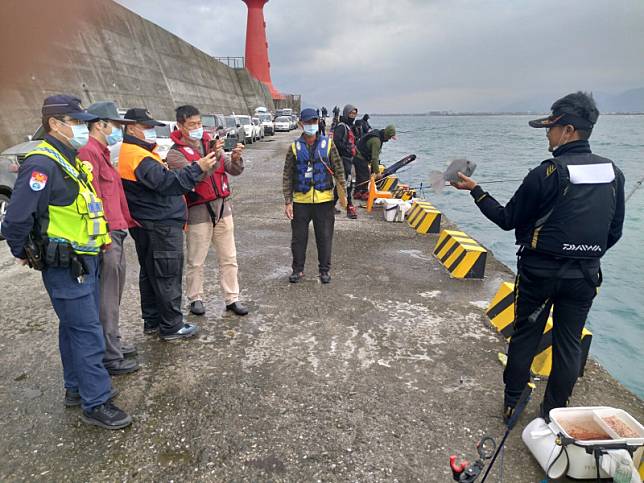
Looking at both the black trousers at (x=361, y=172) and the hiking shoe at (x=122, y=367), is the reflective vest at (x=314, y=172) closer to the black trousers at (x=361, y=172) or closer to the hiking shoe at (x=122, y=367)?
the hiking shoe at (x=122, y=367)

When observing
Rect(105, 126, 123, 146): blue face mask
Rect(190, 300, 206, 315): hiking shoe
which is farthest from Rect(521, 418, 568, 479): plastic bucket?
Rect(105, 126, 123, 146): blue face mask

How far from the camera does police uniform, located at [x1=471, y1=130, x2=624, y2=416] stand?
8.16 ft

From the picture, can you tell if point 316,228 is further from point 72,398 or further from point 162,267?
Result: point 72,398

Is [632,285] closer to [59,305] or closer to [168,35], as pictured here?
[59,305]

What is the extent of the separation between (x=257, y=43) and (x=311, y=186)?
179 feet

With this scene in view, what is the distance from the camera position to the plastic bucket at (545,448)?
2389 millimetres

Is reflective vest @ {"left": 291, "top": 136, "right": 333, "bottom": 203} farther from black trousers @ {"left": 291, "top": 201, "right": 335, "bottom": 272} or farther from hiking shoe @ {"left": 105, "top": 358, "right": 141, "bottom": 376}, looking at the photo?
hiking shoe @ {"left": 105, "top": 358, "right": 141, "bottom": 376}

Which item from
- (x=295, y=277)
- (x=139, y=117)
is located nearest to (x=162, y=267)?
(x=139, y=117)

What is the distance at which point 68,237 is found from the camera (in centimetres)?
257

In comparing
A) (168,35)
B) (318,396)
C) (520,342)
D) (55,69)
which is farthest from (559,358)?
(168,35)

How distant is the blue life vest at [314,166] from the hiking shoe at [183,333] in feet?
6.85

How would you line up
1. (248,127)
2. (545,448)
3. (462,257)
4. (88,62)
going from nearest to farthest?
(545,448) < (462,257) < (88,62) < (248,127)

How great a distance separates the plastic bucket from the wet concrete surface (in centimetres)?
10

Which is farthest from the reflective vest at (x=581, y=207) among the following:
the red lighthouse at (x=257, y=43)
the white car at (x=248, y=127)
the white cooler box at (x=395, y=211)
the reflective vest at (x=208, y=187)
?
the red lighthouse at (x=257, y=43)
